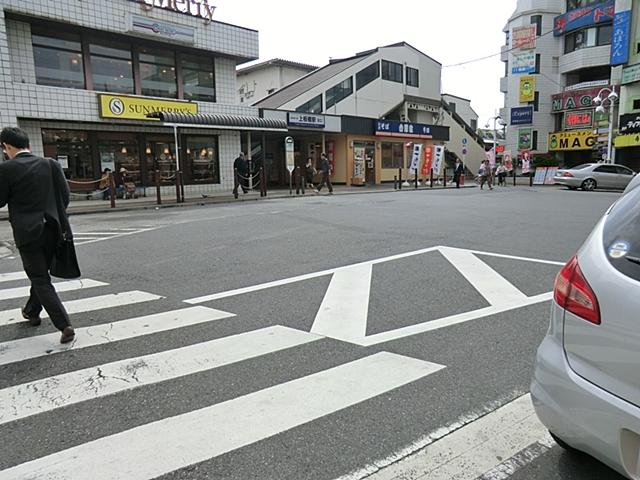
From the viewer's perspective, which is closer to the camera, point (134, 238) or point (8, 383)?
point (8, 383)

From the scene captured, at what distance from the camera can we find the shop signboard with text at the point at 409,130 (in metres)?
31.5

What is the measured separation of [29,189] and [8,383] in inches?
66.4

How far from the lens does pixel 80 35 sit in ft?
64.2

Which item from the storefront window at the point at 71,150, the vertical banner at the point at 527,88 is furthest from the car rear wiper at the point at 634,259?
the vertical banner at the point at 527,88

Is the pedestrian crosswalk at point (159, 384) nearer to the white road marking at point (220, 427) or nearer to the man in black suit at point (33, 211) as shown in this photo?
the white road marking at point (220, 427)

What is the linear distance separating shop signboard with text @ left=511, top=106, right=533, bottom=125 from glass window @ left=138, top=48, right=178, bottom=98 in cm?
3139

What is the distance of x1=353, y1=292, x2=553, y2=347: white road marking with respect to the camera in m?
4.55

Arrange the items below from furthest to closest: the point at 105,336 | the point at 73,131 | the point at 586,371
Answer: the point at 73,131
the point at 105,336
the point at 586,371

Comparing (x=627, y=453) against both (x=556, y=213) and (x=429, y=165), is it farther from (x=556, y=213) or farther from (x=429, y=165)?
(x=429, y=165)

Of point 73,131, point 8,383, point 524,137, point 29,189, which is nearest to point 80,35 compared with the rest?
point 73,131

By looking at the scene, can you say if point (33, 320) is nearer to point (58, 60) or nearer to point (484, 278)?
point (484, 278)

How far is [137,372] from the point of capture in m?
3.90

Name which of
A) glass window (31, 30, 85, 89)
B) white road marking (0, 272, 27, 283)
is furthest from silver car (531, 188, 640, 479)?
glass window (31, 30, 85, 89)

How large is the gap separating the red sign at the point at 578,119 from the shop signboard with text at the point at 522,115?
2867 mm
